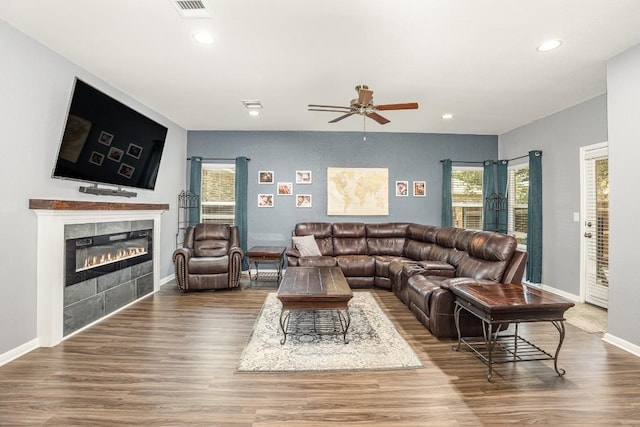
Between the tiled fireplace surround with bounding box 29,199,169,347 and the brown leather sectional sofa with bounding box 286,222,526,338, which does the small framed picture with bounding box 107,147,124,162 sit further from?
the brown leather sectional sofa with bounding box 286,222,526,338

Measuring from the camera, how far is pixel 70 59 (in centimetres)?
322

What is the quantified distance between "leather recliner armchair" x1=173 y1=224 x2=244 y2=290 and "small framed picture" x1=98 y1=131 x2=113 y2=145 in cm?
181

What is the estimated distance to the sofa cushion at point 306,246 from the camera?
531 cm

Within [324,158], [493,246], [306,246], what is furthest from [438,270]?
[324,158]

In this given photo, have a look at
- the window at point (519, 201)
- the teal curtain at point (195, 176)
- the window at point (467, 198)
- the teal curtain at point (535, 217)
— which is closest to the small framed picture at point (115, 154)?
the teal curtain at point (195, 176)

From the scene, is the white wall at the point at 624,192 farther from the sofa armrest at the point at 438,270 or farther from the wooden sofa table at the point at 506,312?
the sofa armrest at the point at 438,270

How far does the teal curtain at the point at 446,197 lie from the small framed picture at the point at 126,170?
16.9ft

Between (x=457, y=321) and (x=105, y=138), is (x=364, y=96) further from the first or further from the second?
(x=105, y=138)

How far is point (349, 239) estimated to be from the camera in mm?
5750

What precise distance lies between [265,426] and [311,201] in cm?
450

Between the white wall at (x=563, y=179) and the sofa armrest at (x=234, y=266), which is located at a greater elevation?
the white wall at (x=563, y=179)

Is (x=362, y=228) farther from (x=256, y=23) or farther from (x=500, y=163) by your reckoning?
(x=256, y=23)

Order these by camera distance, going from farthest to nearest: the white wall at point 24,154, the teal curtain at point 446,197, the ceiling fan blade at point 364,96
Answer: the teal curtain at point 446,197 < the ceiling fan blade at point 364,96 < the white wall at point 24,154

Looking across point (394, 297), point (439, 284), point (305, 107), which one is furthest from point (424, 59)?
point (394, 297)
